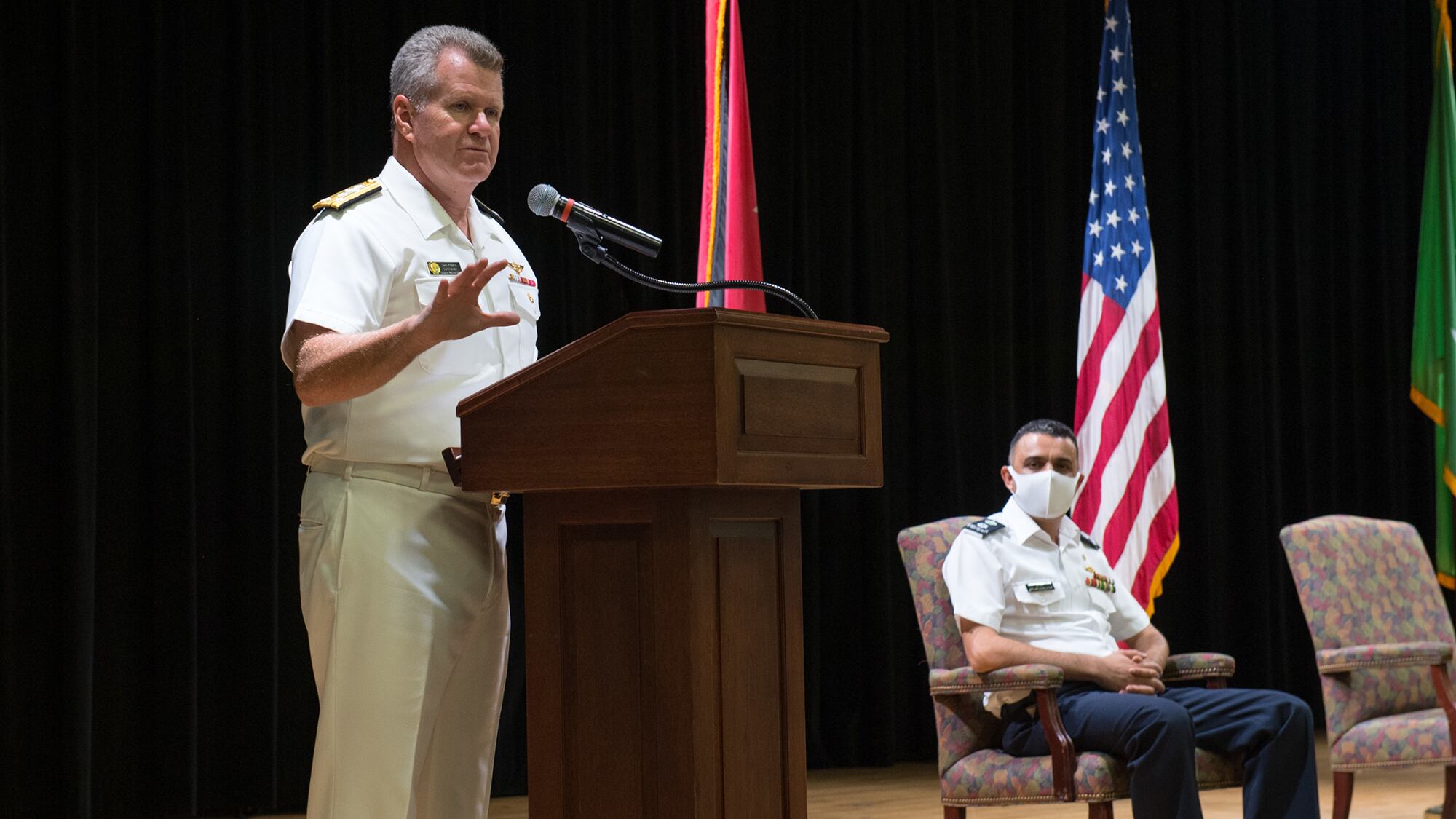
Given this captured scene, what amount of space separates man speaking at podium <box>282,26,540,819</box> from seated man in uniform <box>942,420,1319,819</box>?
1.71 metres

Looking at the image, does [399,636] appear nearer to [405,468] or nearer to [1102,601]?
[405,468]

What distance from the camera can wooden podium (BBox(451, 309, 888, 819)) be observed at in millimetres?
1605

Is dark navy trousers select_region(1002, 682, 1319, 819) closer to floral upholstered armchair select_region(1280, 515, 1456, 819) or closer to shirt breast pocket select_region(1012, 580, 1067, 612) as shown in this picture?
shirt breast pocket select_region(1012, 580, 1067, 612)

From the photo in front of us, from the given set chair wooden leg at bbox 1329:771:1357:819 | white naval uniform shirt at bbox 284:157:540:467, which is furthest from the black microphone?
chair wooden leg at bbox 1329:771:1357:819

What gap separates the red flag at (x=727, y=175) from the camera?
4602 millimetres

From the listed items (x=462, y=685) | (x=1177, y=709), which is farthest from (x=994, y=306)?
(x=462, y=685)

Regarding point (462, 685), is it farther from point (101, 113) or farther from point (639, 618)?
point (101, 113)

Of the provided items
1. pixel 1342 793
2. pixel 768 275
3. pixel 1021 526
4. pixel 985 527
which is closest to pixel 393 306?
pixel 985 527

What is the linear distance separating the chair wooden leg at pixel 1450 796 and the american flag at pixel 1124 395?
1191 millimetres

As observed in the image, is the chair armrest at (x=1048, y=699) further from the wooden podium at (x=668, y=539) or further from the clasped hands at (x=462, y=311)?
the clasped hands at (x=462, y=311)

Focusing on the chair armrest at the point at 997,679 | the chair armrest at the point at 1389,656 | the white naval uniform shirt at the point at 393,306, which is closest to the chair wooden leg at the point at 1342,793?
the chair armrest at the point at 1389,656

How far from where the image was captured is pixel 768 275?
574 centimetres

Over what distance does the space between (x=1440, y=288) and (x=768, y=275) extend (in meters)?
2.78

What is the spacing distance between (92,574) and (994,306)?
368 cm
